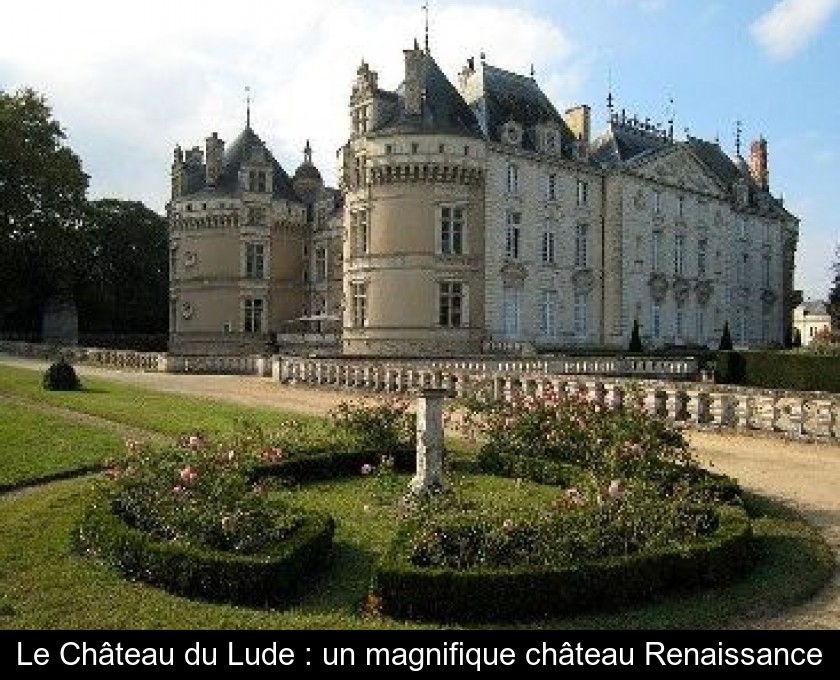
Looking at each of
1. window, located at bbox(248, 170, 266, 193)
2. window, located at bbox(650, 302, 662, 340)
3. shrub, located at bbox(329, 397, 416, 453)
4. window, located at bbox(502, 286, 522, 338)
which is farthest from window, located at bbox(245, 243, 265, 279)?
shrub, located at bbox(329, 397, 416, 453)

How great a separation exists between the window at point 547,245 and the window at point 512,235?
1854 mm

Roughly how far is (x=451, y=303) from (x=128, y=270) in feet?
111

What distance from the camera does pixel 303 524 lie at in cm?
866

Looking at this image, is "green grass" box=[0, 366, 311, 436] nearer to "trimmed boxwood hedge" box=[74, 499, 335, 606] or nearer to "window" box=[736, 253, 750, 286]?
"trimmed boxwood hedge" box=[74, 499, 335, 606]

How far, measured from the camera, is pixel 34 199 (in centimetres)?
5084

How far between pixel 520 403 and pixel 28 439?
7915 mm

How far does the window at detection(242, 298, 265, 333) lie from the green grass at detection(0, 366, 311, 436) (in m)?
24.8

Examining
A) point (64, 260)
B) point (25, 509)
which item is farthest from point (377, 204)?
point (25, 509)

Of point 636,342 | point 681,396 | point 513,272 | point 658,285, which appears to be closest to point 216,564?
point 681,396

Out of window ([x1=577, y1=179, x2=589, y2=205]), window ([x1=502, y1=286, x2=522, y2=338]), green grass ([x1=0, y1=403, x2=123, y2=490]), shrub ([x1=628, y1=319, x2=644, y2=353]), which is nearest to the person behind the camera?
green grass ([x1=0, y1=403, x2=123, y2=490])

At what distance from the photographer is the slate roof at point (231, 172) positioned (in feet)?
167

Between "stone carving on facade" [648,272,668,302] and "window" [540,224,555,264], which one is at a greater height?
"window" [540,224,555,264]

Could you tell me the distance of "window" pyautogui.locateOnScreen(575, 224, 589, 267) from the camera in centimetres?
4503

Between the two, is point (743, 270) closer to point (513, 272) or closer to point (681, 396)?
point (513, 272)
